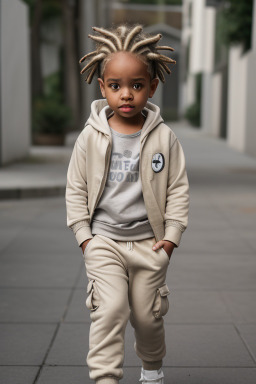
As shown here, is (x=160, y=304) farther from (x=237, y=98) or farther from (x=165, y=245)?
(x=237, y=98)

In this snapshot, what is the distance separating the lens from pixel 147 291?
9.10ft

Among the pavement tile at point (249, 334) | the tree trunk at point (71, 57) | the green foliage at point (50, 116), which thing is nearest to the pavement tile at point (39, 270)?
the pavement tile at point (249, 334)

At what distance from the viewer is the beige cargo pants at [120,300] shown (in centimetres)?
265

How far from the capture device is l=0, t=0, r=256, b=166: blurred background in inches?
665

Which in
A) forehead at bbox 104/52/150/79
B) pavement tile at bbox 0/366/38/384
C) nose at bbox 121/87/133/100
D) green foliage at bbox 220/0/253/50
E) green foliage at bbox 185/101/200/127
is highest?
green foliage at bbox 220/0/253/50

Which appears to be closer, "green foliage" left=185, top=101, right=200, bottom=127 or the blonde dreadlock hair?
the blonde dreadlock hair

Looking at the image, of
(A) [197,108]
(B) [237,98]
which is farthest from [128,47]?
(A) [197,108]

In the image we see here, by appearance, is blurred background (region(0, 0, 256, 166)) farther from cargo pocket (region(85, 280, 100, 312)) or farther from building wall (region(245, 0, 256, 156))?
cargo pocket (region(85, 280, 100, 312))

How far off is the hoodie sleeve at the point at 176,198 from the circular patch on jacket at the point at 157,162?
0.07 metres

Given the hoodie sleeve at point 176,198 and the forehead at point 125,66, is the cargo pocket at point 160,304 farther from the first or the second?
the forehead at point 125,66

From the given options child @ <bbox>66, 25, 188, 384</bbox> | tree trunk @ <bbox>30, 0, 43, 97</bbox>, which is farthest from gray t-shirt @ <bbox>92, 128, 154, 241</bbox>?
tree trunk @ <bbox>30, 0, 43, 97</bbox>

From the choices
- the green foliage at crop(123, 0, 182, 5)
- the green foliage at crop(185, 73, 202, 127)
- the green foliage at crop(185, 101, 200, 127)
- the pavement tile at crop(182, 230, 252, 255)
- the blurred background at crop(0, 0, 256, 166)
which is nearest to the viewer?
the pavement tile at crop(182, 230, 252, 255)

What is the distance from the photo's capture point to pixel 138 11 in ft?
205

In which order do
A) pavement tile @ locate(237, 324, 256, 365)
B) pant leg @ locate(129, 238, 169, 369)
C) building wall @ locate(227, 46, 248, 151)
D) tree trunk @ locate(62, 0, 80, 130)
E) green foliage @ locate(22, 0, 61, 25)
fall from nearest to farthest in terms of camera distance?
pant leg @ locate(129, 238, 169, 369) < pavement tile @ locate(237, 324, 256, 365) < building wall @ locate(227, 46, 248, 151) < tree trunk @ locate(62, 0, 80, 130) < green foliage @ locate(22, 0, 61, 25)
